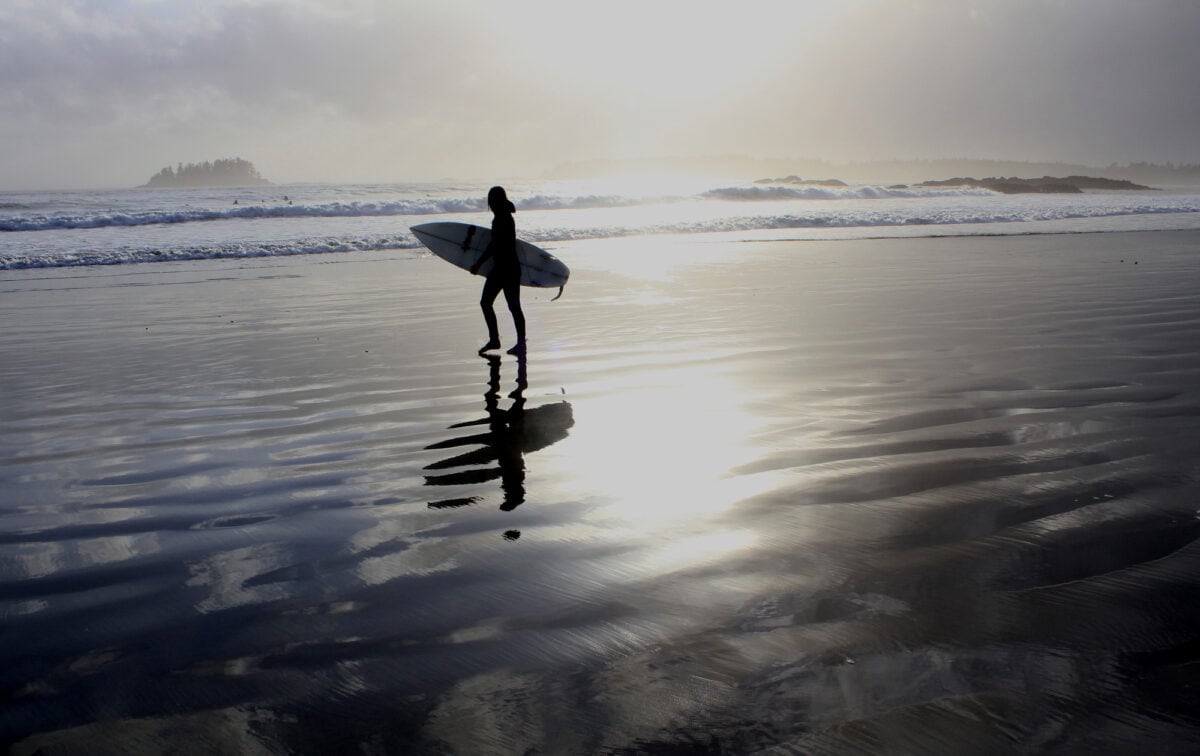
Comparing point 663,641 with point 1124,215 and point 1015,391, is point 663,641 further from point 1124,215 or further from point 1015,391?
point 1124,215

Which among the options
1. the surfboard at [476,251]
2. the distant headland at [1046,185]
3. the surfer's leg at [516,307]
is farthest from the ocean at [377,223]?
the distant headland at [1046,185]

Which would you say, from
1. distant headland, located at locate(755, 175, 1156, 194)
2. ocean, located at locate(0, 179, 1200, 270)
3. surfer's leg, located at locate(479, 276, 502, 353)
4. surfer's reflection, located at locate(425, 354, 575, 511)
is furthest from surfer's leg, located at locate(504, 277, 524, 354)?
distant headland, located at locate(755, 175, 1156, 194)

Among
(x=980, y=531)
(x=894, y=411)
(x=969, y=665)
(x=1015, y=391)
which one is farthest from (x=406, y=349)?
(x=969, y=665)

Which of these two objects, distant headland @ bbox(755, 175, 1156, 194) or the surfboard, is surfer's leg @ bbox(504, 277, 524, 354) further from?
distant headland @ bbox(755, 175, 1156, 194)

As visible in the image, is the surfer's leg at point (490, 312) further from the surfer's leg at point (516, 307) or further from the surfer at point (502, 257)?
the surfer's leg at point (516, 307)

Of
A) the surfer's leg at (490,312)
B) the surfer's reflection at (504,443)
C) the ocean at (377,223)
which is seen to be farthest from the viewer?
the ocean at (377,223)

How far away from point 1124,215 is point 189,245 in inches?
1292

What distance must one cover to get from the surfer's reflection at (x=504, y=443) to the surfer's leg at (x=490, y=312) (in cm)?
198

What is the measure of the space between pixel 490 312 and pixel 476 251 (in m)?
3.37

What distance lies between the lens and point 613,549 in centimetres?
361

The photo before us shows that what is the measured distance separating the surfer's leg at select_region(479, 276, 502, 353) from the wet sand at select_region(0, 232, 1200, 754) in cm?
64

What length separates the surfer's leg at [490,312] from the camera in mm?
9125

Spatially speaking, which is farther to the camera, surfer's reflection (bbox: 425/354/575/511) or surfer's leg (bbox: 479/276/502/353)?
surfer's leg (bbox: 479/276/502/353)

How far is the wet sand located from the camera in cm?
246
